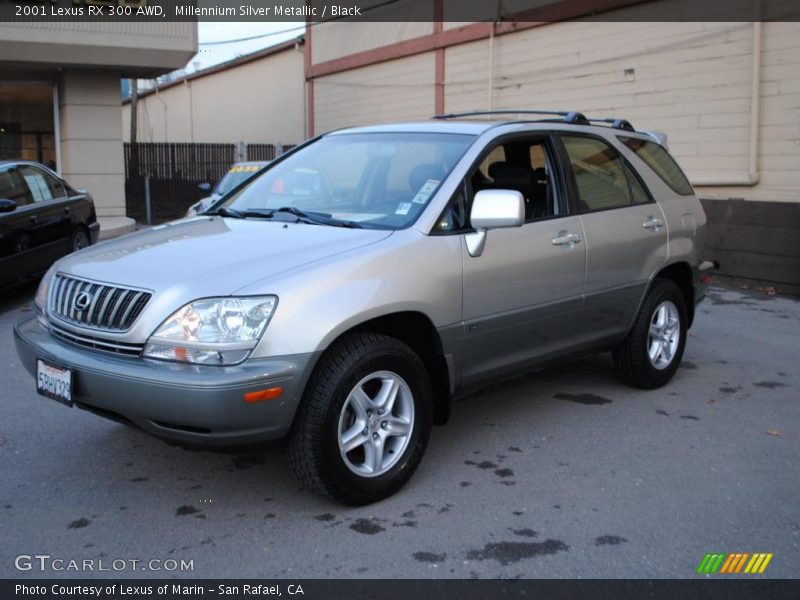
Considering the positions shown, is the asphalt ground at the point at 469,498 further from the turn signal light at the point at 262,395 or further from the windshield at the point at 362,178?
the windshield at the point at 362,178

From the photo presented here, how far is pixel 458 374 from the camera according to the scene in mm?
4250

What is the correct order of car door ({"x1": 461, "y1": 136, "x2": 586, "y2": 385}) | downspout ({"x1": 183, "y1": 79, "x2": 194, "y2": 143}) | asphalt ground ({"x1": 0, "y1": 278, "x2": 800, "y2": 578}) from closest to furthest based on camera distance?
asphalt ground ({"x1": 0, "y1": 278, "x2": 800, "y2": 578}) → car door ({"x1": 461, "y1": 136, "x2": 586, "y2": 385}) → downspout ({"x1": 183, "y1": 79, "x2": 194, "y2": 143})

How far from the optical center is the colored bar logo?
3342 millimetres

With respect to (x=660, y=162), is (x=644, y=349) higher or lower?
lower

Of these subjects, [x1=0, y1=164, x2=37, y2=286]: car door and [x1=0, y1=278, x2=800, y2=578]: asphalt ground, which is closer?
[x1=0, y1=278, x2=800, y2=578]: asphalt ground

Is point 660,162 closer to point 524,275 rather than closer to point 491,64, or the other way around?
point 524,275

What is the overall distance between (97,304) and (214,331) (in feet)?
2.21

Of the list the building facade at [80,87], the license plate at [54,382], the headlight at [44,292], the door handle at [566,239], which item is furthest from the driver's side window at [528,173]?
the building facade at [80,87]

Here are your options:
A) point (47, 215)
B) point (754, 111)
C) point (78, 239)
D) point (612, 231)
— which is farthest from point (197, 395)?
point (754, 111)

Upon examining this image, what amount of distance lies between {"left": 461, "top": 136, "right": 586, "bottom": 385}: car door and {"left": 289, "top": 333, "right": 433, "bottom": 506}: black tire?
1.80 ft

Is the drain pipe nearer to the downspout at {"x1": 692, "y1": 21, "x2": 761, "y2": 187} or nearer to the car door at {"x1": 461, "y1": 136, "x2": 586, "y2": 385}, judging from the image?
the downspout at {"x1": 692, "y1": 21, "x2": 761, "y2": 187}

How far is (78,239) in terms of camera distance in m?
10.1

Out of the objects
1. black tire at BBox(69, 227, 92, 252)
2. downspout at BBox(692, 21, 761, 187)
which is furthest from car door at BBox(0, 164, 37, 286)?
downspout at BBox(692, 21, 761, 187)
